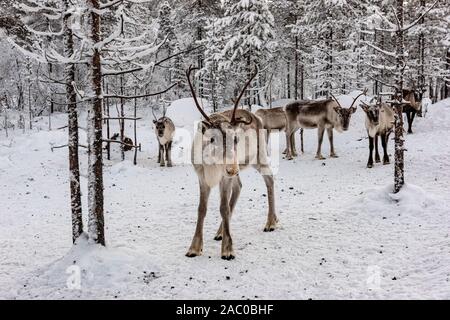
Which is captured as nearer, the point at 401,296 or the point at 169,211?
the point at 401,296

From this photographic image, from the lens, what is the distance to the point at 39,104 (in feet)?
129

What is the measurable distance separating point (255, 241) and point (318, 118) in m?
11.2

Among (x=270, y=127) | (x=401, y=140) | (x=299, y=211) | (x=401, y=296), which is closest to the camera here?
(x=401, y=296)

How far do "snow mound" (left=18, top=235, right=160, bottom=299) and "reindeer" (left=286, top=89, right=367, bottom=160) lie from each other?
1206 cm

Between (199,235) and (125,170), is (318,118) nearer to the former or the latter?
(125,170)

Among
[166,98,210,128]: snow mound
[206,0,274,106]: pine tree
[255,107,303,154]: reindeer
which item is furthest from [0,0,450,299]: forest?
[166,98,210,128]: snow mound

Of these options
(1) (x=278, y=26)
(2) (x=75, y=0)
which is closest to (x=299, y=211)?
(2) (x=75, y=0)

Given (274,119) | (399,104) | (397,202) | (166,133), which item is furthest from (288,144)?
(397,202)

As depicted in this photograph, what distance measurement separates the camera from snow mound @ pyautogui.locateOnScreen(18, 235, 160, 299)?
18.1ft

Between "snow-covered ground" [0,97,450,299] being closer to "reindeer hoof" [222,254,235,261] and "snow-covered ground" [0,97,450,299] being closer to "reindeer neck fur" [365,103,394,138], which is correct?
"reindeer hoof" [222,254,235,261]

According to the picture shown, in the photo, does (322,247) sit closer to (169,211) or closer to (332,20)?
(169,211)

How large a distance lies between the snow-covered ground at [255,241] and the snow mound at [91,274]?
19mm

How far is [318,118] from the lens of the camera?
1750cm
